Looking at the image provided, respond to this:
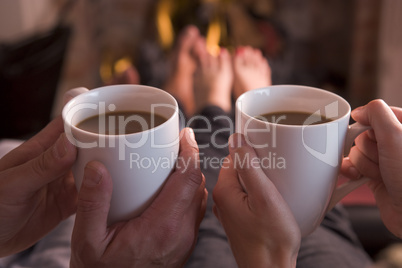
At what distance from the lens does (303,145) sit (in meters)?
0.61

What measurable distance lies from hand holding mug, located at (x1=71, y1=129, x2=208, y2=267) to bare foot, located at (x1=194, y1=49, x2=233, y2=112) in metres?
0.83

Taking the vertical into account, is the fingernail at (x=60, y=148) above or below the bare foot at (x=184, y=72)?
above

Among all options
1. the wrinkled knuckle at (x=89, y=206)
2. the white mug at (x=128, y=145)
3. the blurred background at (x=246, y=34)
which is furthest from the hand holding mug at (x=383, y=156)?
the blurred background at (x=246, y=34)

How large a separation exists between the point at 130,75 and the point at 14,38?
0.47 m

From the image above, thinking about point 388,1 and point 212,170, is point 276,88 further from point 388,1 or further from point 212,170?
point 388,1

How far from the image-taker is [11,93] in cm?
146

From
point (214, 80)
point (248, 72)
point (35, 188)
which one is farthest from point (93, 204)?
point (248, 72)

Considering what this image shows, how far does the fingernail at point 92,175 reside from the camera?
0.60 meters

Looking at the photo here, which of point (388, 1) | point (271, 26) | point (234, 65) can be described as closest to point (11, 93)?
point (234, 65)

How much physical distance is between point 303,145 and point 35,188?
0.38 meters

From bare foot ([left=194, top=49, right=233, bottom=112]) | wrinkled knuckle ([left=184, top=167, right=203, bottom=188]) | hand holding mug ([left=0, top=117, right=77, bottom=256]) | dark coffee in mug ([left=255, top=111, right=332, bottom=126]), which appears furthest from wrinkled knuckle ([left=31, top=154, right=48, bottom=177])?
bare foot ([left=194, top=49, right=233, bottom=112])

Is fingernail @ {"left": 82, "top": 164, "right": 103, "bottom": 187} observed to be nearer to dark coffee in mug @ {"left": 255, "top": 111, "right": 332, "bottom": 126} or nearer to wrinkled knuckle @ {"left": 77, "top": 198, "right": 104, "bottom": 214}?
wrinkled knuckle @ {"left": 77, "top": 198, "right": 104, "bottom": 214}

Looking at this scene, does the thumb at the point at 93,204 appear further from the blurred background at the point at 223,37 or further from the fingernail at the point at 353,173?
the blurred background at the point at 223,37

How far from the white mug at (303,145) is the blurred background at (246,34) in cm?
127
